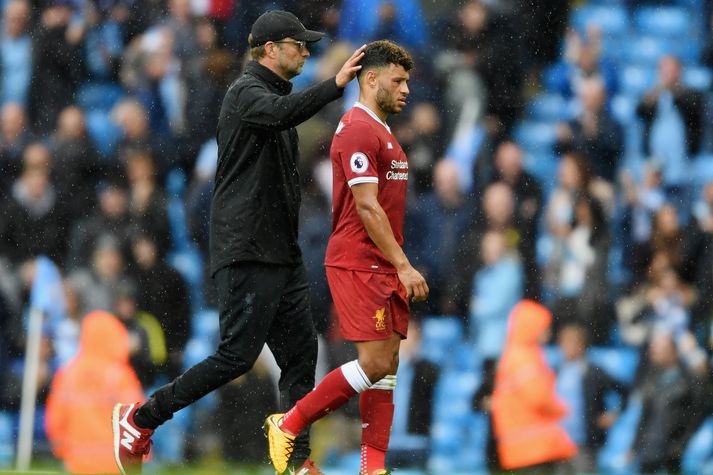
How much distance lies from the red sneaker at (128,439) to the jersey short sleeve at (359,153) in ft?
4.96

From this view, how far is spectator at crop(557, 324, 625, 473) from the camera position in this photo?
7551 millimetres

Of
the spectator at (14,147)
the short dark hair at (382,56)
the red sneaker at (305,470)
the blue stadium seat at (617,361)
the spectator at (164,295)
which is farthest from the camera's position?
the spectator at (14,147)

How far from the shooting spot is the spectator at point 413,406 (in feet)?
25.2

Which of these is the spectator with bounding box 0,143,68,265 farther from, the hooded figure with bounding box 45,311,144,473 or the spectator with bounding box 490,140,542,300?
the spectator with bounding box 490,140,542,300

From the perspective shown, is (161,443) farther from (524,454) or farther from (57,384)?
(524,454)

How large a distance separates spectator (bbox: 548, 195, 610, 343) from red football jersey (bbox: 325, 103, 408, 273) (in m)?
2.24

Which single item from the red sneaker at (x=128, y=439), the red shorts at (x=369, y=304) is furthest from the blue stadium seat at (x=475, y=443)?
the red sneaker at (x=128, y=439)

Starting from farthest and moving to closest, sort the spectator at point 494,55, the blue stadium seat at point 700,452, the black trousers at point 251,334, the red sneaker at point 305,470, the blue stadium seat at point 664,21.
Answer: the spectator at point 494,55, the blue stadium seat at point 664,21, the blue stadium seat at point 700,452, the red sneaker at point 305,470, the black trousers at point 251,334

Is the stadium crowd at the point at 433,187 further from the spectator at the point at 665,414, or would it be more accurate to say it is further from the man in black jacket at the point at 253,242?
the man in black jacket at the point at 253,242

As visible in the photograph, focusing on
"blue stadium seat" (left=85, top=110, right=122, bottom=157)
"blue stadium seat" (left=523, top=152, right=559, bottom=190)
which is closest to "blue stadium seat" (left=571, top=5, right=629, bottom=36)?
"blue stadium seat" (left=523, top=152, right=559, bottom=190)

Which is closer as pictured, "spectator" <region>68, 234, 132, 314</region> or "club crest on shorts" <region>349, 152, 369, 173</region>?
"club crest on shorts" <region>349, 152, 369, 173</region>

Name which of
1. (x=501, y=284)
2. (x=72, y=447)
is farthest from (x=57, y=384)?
(x=501, y=284)

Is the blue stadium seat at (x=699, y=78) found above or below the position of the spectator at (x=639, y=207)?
above

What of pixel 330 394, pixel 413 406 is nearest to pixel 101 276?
pixel 413 406
